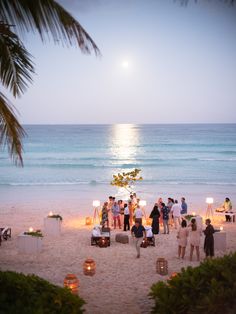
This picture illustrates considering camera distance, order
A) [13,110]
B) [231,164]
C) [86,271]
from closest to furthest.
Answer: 1. [13,110]
2. [86,271]
3. [231,164]

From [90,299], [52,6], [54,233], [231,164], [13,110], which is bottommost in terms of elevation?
[90,299]

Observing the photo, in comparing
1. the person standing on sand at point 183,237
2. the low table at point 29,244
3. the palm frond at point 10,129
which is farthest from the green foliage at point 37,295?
the person standing on sand at point 183,237

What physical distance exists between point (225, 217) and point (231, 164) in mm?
31291

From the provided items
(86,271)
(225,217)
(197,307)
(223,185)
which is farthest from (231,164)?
(197,307)

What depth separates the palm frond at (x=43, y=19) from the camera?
4.62m

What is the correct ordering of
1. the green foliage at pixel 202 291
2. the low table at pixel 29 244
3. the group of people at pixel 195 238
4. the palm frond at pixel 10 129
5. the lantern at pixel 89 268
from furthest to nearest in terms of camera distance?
the low table at pixel 29 244
the group of people at pixel 195 238
the lantern at pixel 89 268
the palm frond at pixel 10 129
the green foliage at pixel 202 291

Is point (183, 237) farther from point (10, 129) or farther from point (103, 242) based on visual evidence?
point (10, 129)

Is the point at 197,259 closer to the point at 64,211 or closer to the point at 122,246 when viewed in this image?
the point at 122,246

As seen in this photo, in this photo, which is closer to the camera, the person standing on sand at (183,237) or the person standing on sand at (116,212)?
the person standing on sand at (183,237)

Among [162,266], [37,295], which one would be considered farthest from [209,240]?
[37,295]

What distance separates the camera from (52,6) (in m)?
4.69

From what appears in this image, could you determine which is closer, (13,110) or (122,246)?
(13,110)

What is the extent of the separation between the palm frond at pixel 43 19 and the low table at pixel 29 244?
871cm

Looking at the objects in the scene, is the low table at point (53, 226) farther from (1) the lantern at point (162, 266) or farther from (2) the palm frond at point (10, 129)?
(2) the palm frond at point (10, 129)
